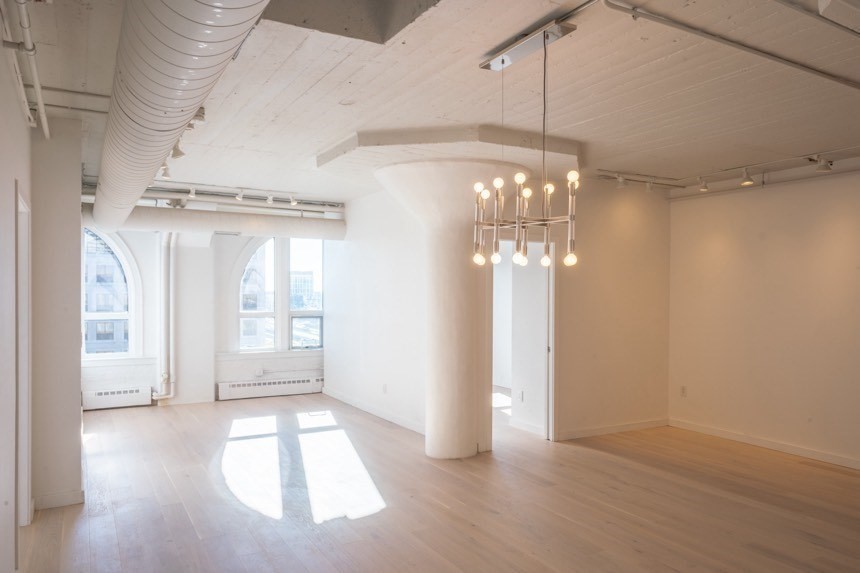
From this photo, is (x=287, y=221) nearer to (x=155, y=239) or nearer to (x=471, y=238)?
(x=155, y=239)

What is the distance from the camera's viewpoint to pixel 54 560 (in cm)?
358

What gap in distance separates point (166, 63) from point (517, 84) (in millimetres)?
2161

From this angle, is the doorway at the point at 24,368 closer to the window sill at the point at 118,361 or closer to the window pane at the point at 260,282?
the window sill at the point at 118,361

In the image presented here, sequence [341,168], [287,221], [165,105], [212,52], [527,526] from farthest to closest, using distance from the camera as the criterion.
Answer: [287,221]
[341,168]
[527,526]
[165,105]
[212,52]

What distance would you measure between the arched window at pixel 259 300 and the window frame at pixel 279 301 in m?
0.04

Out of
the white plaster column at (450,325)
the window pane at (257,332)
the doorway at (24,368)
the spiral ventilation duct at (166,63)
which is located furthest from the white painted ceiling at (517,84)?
the window pane at (257,332)

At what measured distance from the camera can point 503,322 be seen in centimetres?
1062

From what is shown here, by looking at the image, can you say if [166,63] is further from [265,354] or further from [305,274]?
[305,274]

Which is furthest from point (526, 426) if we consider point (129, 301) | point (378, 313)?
point (129, 301)

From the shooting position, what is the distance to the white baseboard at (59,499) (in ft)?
14.5

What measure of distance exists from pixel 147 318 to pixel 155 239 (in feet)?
3.80

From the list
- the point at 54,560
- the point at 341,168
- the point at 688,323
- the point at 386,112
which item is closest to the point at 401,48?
the point at 386,112

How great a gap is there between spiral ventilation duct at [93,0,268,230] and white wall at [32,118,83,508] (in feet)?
4.05

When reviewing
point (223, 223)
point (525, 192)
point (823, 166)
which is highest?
point (823, 166)
